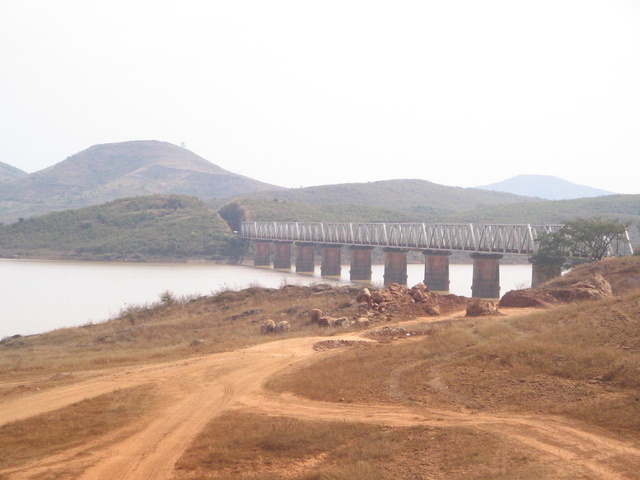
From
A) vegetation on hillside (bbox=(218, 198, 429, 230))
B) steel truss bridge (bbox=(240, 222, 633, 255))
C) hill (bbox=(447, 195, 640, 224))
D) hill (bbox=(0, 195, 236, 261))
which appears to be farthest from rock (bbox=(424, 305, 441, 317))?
vegetation on hillside (bbox=(218, 198, 429, 230))

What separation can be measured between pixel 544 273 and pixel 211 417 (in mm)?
34775

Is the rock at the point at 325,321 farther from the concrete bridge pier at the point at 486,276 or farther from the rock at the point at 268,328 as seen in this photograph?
the concrete bridge pier at the point at 486,276

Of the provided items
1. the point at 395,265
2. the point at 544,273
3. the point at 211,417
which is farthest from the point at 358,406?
the point at 395,265

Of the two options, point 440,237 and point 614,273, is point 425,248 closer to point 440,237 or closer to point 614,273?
point 440,237

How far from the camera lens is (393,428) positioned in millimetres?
11773

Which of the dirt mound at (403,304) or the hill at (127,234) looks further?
the hill at (127,234)

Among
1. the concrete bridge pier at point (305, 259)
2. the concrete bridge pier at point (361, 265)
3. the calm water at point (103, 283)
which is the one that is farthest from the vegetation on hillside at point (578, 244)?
the concrete bridge pier at point (305, 259)

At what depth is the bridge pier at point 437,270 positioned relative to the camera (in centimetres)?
5675

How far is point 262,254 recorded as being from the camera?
9519cm

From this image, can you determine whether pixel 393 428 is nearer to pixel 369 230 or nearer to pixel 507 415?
pixel 507 415

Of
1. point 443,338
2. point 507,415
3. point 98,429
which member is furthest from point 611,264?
point 98,429

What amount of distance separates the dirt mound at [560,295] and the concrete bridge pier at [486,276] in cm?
2396

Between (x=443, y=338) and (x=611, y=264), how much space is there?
16.2 meters

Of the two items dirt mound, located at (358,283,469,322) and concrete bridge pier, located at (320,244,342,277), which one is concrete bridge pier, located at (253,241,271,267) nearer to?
concrete bridge pier, located at (320,244,342,277)
